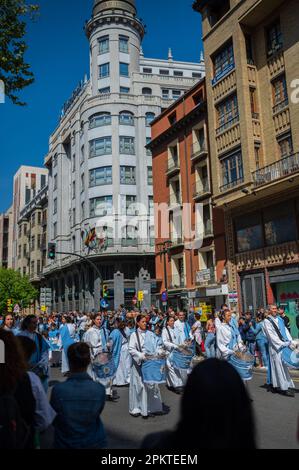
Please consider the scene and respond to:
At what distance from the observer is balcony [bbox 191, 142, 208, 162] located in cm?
3073

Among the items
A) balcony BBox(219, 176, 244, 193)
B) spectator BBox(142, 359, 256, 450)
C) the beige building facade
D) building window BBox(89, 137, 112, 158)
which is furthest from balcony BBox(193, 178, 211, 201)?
spectator BBox(142, 359, 256, 450)

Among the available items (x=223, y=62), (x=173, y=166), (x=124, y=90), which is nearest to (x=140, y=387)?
(x=223, y=62)

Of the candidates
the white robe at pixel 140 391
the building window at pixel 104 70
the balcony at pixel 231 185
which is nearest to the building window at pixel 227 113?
the balcony at pixel 231 185

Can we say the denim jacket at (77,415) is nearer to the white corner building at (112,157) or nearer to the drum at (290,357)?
the drum at (290,357)

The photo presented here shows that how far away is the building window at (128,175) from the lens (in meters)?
48.5

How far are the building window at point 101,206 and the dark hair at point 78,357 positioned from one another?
43.4m

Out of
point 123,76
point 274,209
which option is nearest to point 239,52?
point 274,209

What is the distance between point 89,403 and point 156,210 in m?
33.6

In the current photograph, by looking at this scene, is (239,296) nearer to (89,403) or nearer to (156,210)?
(156,210)

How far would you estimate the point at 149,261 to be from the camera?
155 feet

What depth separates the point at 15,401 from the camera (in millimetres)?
3436

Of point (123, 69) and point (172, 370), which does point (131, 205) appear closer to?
point (123, 69)

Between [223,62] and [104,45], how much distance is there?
1117 inches

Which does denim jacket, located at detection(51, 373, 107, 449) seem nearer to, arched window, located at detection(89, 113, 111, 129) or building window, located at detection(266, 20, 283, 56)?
building window, located at detection(266, 20, 283, 56)
